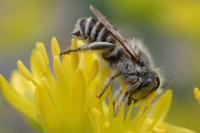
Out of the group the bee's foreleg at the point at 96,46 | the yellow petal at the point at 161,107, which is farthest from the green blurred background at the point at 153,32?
the bee's foreleg at the point at 96,46

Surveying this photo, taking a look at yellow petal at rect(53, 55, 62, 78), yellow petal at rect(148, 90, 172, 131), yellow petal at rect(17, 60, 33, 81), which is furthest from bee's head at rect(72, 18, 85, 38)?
yellow petal at rect(148, 90, 172, 131)

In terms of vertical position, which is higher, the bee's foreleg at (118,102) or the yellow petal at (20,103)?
the yellow petal at (20,103)

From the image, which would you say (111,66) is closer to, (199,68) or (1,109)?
(199,68)

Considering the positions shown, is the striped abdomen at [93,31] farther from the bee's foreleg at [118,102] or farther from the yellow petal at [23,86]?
the yellow petal at [23,86]

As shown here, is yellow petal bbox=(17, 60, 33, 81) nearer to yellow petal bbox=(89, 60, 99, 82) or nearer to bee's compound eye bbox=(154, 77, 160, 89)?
yellow petal bbox=(89, 60, 99, 82)

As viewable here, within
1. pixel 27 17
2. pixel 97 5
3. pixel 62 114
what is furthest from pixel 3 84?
pixel 27 17
